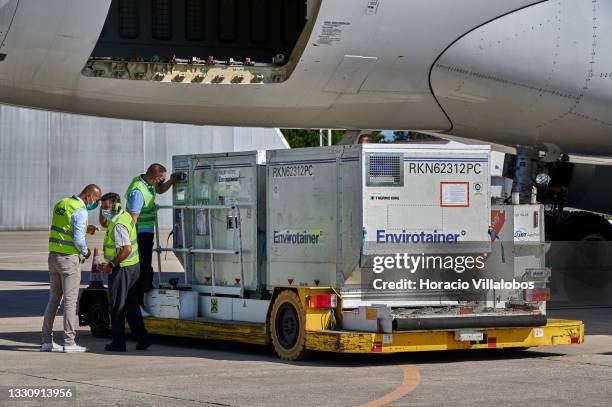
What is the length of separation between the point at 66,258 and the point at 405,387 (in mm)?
4263

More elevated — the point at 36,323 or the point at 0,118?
the point at 0,118

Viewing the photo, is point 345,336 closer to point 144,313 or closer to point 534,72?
point 144,313

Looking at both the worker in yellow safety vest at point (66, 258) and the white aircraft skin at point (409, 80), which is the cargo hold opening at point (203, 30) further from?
the worker in yellow safety vest at point (66, 258)

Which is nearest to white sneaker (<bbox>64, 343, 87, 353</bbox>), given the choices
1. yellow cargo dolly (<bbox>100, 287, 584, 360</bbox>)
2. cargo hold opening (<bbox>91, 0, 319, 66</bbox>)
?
yellow cargo dolly (<bbox>100, 287, 584, 360</bbox>)

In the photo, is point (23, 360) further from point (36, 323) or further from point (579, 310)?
point (579, 310)

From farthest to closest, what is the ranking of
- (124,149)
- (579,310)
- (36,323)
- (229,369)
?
1. (124,149)
2. (579,310)
3. (36,323)
4. (229,369)

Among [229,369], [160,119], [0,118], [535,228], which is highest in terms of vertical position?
[0,118]

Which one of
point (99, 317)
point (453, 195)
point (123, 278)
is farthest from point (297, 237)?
point (99, 317)

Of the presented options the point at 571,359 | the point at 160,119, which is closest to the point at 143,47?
the point at 160,119

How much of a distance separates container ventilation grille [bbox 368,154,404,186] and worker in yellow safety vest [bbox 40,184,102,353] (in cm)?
285

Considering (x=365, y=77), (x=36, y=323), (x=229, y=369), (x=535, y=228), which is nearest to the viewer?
(x=229, y=369)

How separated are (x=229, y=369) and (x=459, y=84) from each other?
5.28m

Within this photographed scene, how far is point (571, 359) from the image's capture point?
459 inches

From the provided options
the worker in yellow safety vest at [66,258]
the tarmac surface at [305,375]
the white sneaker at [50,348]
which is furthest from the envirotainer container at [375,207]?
the white sneaker at [50,348]
